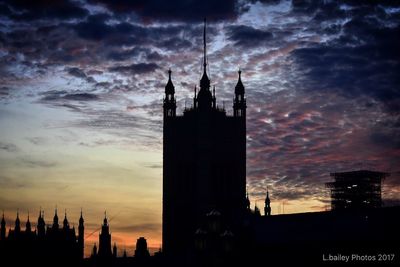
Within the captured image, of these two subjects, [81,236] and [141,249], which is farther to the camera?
[81,236]

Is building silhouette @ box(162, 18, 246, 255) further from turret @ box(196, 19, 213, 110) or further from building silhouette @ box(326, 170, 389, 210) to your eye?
building silhouette @ box(326, 170, 389, 210)

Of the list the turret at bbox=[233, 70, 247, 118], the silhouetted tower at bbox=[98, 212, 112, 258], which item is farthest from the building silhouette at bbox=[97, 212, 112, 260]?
the turret at bbox=[233, 70, 247, 118]

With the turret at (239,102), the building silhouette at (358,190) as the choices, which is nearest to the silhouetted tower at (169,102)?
the turret at (239,102)

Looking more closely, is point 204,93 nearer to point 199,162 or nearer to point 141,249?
point 199,162

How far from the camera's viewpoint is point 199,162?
154 meters

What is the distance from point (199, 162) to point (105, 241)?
83.4ft

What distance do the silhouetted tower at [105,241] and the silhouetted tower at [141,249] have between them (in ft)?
21.6

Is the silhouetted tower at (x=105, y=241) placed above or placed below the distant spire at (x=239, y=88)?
below

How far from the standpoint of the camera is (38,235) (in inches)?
6038

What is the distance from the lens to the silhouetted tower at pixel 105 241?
512ft

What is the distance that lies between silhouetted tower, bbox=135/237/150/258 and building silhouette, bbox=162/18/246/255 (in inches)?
188

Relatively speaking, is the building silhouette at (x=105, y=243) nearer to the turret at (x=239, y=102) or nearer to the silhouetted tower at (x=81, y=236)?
the silhouetted tower at (x=81, y=236)

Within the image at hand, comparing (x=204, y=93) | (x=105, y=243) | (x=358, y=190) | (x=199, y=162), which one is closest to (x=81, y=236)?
(x=105, y=243)

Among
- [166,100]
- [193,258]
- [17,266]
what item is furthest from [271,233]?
[17,266]
